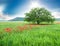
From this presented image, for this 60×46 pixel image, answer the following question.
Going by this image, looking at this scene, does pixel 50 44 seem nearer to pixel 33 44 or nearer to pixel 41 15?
pixel 33 44

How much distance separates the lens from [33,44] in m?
4.31

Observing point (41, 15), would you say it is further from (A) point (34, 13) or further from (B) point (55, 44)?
(B) point (55, 44)

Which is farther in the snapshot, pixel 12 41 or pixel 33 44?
pixel 12 41

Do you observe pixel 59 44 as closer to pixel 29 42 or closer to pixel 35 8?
pixel 29 42

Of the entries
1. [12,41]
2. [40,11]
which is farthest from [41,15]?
[12,41]

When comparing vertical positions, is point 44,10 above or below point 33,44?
above

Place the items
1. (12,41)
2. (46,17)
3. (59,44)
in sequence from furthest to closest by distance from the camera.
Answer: (46,17) → (12,41) → (59,44)

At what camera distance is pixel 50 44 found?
430cm

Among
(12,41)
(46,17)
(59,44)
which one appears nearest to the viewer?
(59,44)

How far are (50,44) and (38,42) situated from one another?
0.37m

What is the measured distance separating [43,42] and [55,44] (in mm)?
364

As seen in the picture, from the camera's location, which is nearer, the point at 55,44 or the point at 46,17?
the point at 55,44

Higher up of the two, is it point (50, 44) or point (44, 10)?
point (44, 10)

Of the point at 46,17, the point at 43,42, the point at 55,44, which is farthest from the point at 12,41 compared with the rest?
the point at 46,17
